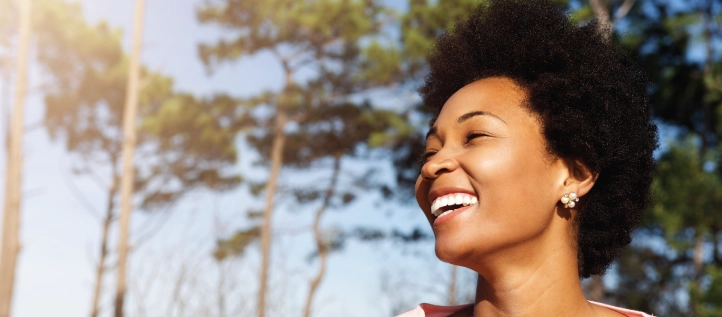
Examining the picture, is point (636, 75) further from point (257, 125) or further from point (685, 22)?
point (257, 125)

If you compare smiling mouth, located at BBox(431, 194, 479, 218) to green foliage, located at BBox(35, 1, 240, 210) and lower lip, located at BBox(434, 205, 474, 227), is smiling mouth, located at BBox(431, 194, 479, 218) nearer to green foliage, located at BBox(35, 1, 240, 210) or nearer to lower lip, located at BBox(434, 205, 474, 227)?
lower lip, located at BBox(434, 205, 474, 227)

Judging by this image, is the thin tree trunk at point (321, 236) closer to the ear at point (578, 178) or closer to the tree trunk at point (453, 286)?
the tree trunk at point (453, 286)

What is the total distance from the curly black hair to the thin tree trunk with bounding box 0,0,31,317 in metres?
9.17

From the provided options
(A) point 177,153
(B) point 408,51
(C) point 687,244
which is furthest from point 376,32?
(C) point 687,244

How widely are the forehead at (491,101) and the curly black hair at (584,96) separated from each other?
0.04 meters

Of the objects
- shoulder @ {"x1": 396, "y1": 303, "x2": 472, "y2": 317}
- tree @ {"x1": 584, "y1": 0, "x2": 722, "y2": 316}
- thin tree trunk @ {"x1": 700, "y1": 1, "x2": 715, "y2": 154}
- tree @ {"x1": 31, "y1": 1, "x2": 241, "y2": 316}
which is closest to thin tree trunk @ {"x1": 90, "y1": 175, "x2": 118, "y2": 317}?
tree @ {"x1": 31, "y1": 1, "x2": 241, "y2": 316}

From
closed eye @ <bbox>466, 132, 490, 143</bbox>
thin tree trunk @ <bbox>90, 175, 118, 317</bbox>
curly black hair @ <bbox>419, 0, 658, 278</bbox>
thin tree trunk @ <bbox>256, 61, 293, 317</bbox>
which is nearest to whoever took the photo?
closed eye @ <bbox>466, 132, 490, 143</bbox>

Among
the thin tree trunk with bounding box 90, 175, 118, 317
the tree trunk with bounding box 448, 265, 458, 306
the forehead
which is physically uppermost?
the thin tree trunk with bounding box 90, 175, 118, 317

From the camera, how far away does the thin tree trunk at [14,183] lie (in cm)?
→ 957

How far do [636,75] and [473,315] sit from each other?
934mm

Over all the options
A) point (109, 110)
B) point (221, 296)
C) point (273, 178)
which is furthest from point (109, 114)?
point (221, 296)

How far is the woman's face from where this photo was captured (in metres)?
1.72

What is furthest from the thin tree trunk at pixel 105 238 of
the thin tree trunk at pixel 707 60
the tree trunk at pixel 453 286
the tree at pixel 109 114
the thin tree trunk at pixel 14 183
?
the thin tree trunk at pixel 707 60

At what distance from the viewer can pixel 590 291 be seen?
10.8 metres
